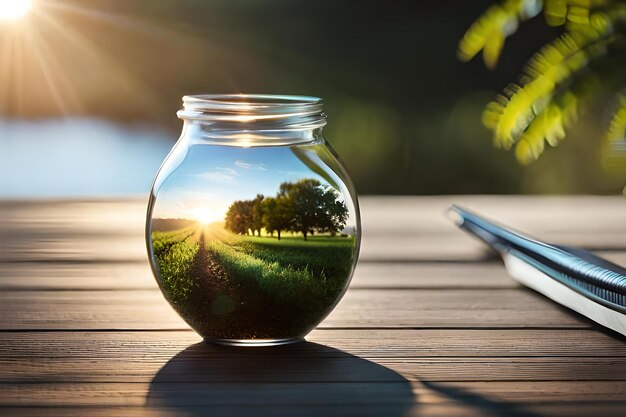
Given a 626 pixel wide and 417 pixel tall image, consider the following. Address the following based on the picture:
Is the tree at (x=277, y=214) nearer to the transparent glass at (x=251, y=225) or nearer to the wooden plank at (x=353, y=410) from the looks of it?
the transparent glass at (x=251, y=225)

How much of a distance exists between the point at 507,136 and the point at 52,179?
199 centimetres

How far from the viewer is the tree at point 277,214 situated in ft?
2.42

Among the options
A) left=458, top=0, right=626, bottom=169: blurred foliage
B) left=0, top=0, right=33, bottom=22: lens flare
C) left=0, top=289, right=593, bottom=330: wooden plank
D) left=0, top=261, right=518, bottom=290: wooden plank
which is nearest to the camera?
left=0, top=289, right=593, bottom=330: wooden plank

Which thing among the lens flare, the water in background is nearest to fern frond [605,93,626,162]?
the water in background

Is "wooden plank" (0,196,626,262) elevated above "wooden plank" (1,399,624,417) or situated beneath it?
elevated above

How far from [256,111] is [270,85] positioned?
3229 mm

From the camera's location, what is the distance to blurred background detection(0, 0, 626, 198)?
3.31 metres

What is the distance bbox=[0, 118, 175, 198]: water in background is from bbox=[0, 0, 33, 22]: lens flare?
445mm

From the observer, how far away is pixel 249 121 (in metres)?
0.76

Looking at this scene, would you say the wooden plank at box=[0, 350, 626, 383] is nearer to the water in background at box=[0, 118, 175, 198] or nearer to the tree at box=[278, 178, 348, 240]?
the tree at box=[278, 178, 348, 240]

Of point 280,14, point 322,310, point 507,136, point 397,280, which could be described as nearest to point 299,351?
point 322,310

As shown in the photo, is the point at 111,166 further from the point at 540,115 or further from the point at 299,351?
the point at 299,351

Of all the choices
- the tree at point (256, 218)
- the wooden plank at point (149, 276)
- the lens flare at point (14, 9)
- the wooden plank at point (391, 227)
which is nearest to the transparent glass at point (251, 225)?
the tree at point (256, 218)

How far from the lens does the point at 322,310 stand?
77cm
